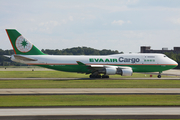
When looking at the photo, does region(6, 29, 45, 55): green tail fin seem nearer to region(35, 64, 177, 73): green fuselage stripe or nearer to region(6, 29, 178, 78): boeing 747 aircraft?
region(6, 29, 178, 78): boeing 747 aircraft

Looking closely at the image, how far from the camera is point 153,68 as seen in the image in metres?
54.3

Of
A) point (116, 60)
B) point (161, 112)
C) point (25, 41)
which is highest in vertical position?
point (25, 41)

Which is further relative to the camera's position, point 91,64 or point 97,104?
point 91,64

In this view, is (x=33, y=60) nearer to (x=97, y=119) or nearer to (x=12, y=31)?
(x=12, y=31)

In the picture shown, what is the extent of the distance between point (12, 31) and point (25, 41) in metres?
3.20

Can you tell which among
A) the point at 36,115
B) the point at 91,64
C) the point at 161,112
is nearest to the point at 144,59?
the point at 91,64

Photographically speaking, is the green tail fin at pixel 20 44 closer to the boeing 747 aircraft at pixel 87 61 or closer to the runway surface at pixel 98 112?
the boeing 747 aircraft at pixel 87 61

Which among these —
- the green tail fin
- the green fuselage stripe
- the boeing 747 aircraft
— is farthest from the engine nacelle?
the green tail fin

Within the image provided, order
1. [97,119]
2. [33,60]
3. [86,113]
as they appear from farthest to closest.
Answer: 1. [33,60]
2. [86,113]
3. [97,119]

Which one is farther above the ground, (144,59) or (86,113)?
(144,59)

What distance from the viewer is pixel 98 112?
17.9 m

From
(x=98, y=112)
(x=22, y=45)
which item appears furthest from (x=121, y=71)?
(x=98, y=112)

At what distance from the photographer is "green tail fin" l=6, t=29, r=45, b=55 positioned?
51916 millimetres

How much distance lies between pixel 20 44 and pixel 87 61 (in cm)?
1401
